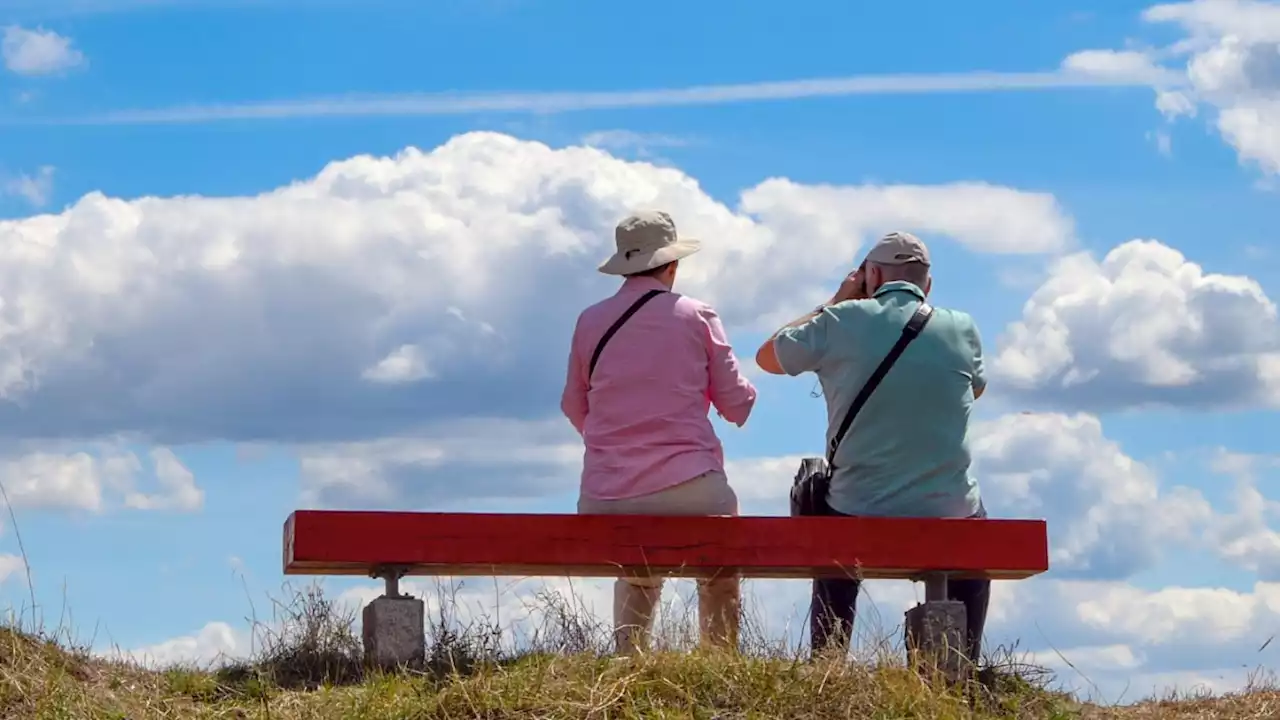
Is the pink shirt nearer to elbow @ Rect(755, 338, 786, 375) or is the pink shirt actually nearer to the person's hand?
elbow @ Rect(755, 338, 786, 375)

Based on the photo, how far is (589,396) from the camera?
372 inches

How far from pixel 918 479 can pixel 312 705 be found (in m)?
3.08

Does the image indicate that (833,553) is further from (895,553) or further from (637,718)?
(637,718)

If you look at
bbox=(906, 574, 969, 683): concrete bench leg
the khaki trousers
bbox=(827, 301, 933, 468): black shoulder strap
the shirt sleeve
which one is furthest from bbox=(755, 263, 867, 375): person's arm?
bbox=(906, 574, 969, 683): concrete bench leg

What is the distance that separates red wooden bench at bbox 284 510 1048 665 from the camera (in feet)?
29.2

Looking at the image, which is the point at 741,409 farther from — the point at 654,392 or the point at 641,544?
the point at 641,544

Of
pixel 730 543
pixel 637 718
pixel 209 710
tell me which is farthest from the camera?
pixel 730 543

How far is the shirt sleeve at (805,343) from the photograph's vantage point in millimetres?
9344

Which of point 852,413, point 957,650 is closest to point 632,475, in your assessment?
point 852,413

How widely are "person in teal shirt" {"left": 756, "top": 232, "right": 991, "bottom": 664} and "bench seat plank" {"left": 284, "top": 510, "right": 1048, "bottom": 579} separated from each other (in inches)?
9.3

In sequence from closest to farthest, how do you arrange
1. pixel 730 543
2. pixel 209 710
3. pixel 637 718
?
pixel 637 718
pixel 209 710
pixel 730 543

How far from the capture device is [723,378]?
938 centimetres

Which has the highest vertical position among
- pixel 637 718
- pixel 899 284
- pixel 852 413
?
pixel 899 284

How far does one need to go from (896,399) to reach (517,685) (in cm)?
240
